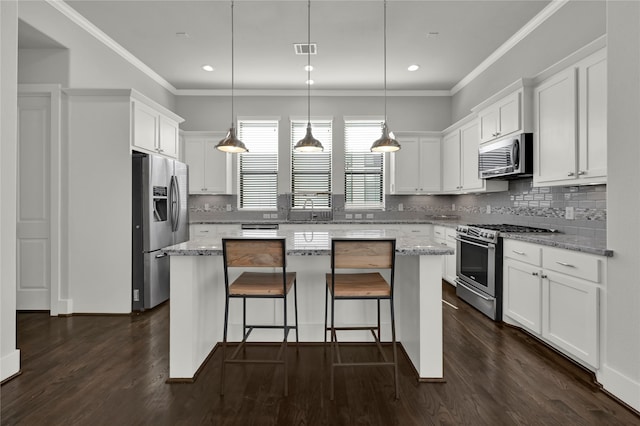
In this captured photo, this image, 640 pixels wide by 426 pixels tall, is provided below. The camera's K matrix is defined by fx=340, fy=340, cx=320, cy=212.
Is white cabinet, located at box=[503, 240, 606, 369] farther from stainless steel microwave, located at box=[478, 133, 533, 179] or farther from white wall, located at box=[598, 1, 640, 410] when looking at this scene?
stainless steel microwave, located at box=[478, 133, 533, 179]

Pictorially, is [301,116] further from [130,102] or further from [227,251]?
[227,251]

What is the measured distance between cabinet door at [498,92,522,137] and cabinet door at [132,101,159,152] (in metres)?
4.12

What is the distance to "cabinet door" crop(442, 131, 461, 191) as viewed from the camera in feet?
17.0

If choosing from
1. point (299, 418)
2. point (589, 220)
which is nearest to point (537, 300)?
point (589, 220)

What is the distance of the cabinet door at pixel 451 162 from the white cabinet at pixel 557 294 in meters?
2.12

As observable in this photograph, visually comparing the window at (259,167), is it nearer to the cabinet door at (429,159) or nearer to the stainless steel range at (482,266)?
the cabinet door at (429,159)

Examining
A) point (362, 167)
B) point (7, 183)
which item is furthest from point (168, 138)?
point (362, 167)

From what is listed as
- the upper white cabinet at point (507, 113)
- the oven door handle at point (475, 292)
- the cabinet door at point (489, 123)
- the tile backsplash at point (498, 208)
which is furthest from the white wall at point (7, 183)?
the cabinet door at point (489, 123)

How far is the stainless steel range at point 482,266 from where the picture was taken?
3.45 m

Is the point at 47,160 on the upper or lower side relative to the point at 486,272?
upper

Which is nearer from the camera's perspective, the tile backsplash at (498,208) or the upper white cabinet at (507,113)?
the tile backsplash at (498,208)

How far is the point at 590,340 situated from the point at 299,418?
2029 millimetres

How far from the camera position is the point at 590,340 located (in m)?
2.33

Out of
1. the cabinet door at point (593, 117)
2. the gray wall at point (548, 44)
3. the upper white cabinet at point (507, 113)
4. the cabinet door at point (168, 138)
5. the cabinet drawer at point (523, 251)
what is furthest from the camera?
the cabinet door at point (168, 138)
